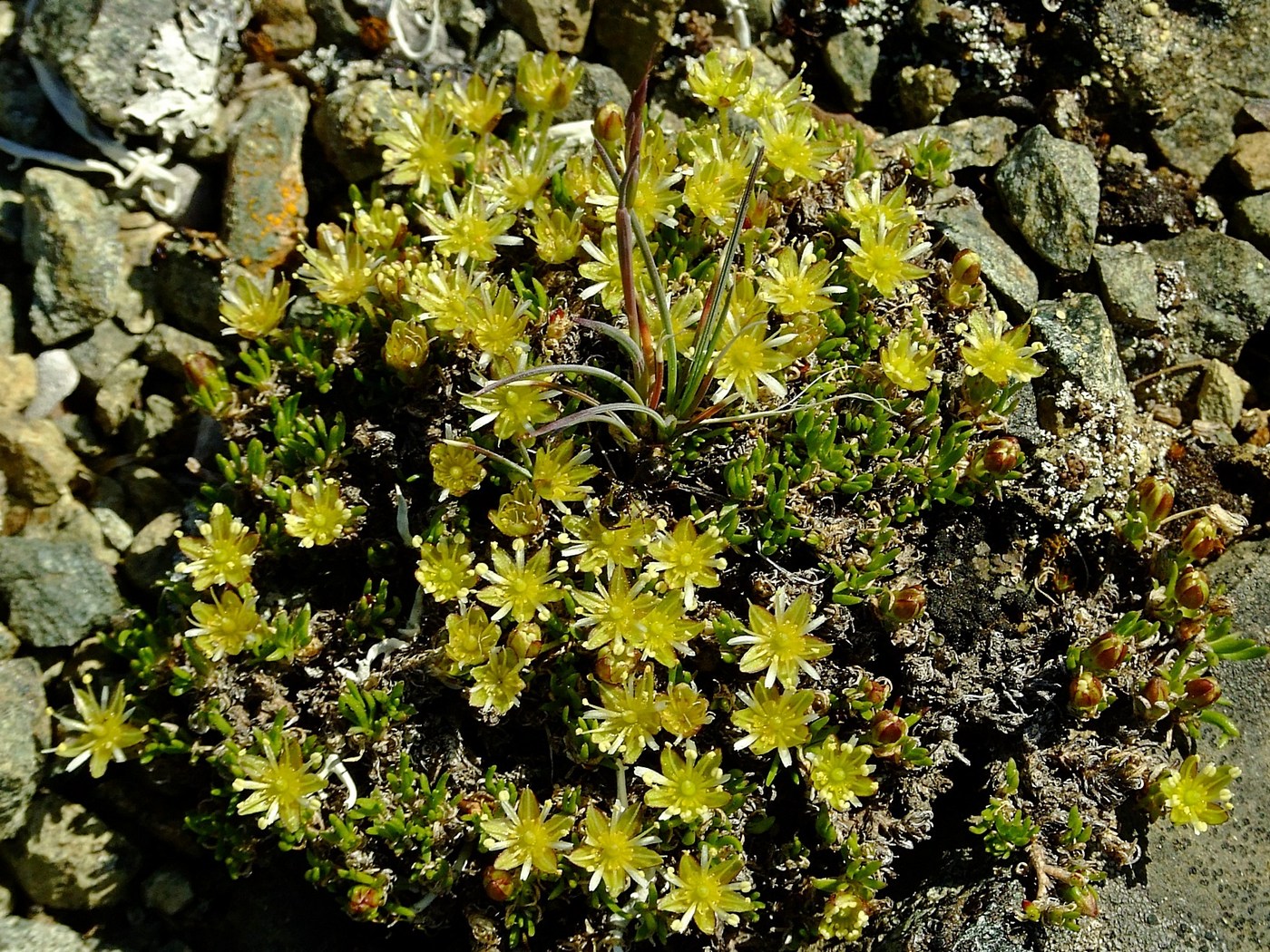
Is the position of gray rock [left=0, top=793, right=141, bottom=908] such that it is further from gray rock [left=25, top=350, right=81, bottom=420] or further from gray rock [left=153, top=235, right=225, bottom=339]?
gray rock [left=153, top=235, right=225, bottom=339]

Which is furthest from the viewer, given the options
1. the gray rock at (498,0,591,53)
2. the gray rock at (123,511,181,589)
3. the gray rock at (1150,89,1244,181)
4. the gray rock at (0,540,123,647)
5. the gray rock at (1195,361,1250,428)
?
the gray rock at (1150,89,1244,181)

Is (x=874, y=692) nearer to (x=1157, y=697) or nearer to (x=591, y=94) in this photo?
(x=1157, y=697)

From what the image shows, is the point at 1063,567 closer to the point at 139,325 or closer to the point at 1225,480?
the point at 1225,480

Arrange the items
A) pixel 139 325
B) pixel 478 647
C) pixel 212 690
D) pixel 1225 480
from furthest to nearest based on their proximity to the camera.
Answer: pixel 139 325 → pixel 1225 480 → pixel 212 690 → pixel 478 647

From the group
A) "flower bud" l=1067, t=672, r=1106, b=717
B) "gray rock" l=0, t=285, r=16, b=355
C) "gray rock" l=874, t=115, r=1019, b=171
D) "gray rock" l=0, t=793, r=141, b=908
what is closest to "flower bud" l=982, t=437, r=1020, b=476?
"flower bud" l=1067, t=672, r=1106, b=717

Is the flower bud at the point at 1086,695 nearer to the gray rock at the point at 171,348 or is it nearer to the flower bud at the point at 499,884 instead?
the flower bud at the point at 499,884

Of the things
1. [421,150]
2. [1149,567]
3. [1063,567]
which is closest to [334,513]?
[421,150]
